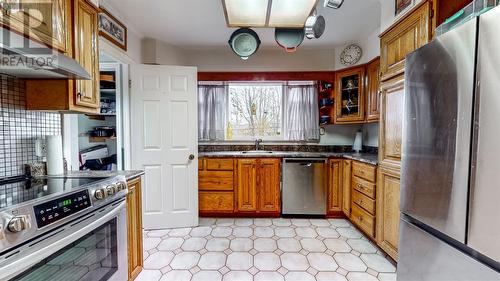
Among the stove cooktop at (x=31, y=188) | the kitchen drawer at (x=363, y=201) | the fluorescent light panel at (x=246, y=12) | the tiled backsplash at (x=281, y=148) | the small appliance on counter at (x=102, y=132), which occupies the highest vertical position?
the fluorescent light panel at (x=246, y=12)

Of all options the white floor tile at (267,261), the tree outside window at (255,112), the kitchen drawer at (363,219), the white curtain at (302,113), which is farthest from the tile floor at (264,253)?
the tree outside window at (255,112)

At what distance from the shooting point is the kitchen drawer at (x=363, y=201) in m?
2.37

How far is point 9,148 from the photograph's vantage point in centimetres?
143

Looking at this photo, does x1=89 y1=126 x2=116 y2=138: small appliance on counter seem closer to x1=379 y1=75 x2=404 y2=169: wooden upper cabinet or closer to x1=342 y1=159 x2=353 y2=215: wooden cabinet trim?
x1=342 y1=159 x2=353 y2=215: wooden cabinet trim

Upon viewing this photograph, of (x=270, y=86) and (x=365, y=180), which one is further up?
(x=270, y=86)

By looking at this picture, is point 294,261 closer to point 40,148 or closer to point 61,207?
point 61,207

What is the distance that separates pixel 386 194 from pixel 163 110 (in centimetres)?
249

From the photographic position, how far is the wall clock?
124 inches

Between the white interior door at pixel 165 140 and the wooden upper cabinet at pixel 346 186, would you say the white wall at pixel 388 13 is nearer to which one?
the wooden upper cabinet at pixel 346 186

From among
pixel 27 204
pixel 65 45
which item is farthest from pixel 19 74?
pixel 27 204

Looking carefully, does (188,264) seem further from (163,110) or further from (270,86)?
(270,86)

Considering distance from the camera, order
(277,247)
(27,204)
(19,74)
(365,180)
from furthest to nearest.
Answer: (365,180) < (277,247) < (19,74) < (27,204)

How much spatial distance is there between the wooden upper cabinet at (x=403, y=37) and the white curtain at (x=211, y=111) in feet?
7.30

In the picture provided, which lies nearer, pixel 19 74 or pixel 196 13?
pixel 19 74
